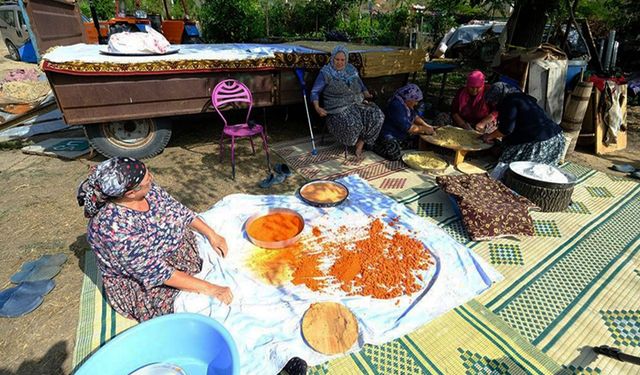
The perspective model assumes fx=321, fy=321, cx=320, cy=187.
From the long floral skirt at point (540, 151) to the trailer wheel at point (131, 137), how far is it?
4.52 m

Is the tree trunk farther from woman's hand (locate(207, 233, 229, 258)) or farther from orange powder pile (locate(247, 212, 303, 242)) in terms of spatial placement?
woman's hand (locate(207, 233, 229, 258))

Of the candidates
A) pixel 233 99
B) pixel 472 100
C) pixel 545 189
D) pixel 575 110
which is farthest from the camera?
pixel 472 100

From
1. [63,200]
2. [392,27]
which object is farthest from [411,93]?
[392,27]

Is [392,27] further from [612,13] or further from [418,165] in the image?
[418,165]

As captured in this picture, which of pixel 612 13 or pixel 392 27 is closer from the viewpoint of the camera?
pixel 612 13

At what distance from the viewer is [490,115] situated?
14.6ft

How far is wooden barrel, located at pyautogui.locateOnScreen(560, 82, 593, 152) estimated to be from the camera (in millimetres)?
4332

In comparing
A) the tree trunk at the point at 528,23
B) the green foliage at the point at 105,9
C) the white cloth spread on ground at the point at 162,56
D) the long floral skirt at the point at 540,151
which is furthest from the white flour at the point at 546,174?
the green foliage at the point at 105,9

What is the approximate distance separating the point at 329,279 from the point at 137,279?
126 centimetres

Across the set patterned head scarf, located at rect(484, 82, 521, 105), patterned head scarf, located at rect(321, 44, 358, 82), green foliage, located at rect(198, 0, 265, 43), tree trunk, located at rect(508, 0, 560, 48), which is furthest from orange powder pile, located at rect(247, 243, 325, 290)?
green foliage, located at rect(198, 0, 265, 43)

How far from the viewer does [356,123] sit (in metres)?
4.37

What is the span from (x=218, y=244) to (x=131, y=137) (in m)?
2.77

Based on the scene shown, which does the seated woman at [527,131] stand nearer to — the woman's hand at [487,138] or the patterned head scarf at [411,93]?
the woman's hand at [487,138]

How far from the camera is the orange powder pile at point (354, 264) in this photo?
2336 mm
